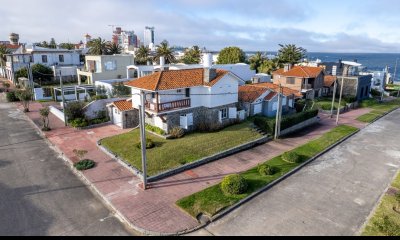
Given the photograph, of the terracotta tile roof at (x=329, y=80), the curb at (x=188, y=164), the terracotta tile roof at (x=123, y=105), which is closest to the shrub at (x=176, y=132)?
the curb at (x=188, y=164)

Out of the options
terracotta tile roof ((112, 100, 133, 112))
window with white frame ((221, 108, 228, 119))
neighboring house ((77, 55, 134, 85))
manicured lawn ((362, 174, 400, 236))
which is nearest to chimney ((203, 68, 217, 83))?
window with white frame ((221, 108, 228, 119))

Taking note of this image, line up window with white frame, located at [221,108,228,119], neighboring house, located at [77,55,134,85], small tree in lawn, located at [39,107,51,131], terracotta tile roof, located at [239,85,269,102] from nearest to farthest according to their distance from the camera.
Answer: small tree in lawn, located at [39,107,51,131] → window with white frame, located at [221,108,228,119] → terracotta tile roof, located at [239,85,269,102] → neighboring house, located at [77,55,134,85]

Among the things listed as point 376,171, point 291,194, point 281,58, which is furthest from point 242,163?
point 281,58

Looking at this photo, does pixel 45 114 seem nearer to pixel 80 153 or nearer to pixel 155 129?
pixel 80 153

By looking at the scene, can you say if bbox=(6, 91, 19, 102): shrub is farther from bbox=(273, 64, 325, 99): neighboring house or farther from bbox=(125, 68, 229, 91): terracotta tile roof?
bbox=(273, 64, 325, 99): neighboring house

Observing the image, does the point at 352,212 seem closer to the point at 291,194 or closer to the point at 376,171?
the point at 291,194
